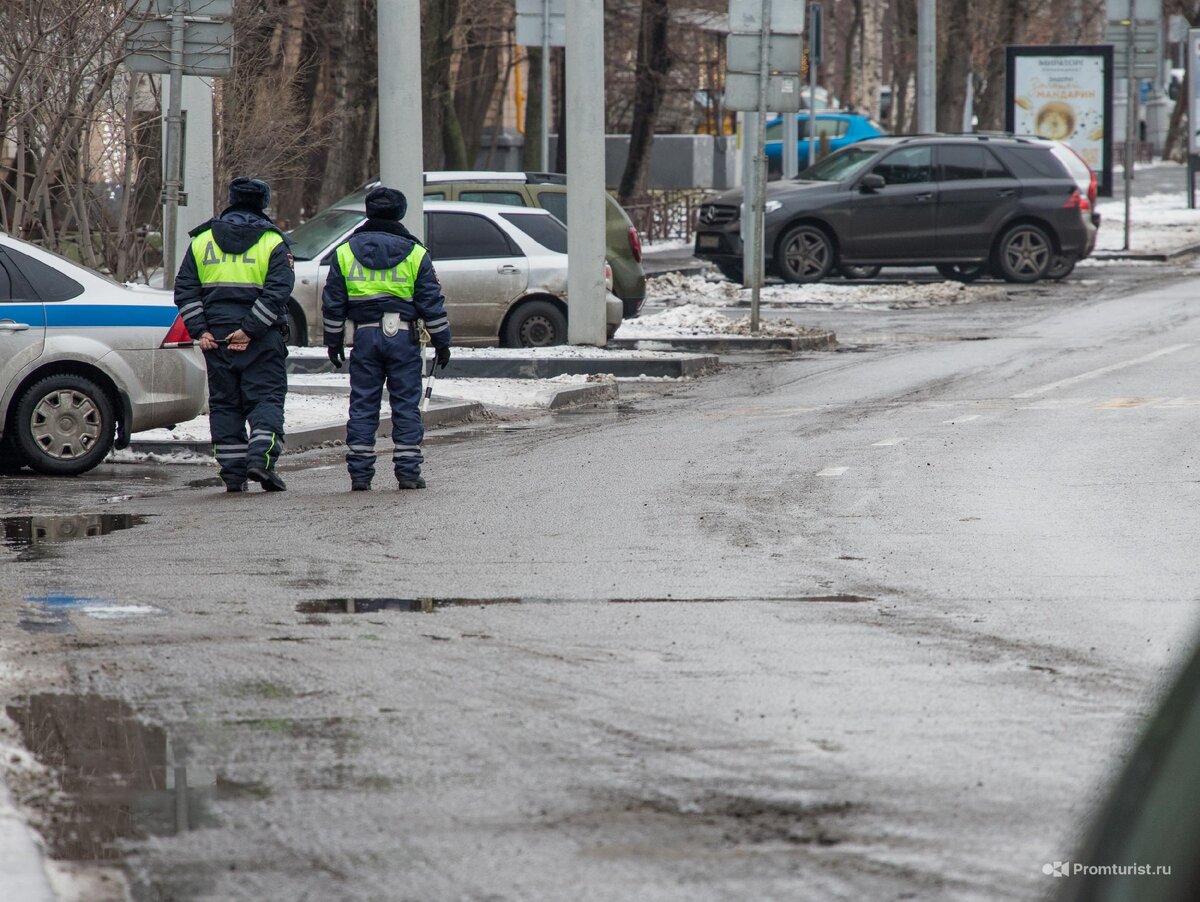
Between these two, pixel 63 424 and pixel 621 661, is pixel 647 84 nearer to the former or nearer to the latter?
pixel 63 424

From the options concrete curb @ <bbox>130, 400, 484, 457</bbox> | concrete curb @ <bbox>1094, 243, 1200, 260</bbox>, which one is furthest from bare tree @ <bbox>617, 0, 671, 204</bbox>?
concrete curb @ <bbox>130, 400, 484, 457</bbox>

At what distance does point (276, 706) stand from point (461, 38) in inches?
1168

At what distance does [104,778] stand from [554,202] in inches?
614

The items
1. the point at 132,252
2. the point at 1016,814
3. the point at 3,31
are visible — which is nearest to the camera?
the point at 1016,814

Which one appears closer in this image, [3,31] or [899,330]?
[3,31]

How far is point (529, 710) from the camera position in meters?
5.73

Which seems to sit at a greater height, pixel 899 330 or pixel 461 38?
pixel 461 38

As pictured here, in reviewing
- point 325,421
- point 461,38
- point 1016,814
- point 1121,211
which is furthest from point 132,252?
point 1121,211

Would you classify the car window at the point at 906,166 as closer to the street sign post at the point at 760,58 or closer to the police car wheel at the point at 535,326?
the street sign post at the point at 760,58

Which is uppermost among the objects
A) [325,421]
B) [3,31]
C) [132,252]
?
[3,31]

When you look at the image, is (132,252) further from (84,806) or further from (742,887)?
(742,887)

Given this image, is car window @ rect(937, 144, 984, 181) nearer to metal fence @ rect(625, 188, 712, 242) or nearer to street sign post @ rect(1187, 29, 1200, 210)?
metal fence @ rect(625, 188, 712, 242)

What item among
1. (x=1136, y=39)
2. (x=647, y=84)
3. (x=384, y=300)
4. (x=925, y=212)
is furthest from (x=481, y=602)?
(x=647, y=84)

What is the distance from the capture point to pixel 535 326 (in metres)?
18.9
